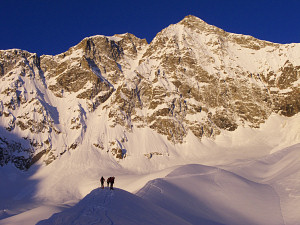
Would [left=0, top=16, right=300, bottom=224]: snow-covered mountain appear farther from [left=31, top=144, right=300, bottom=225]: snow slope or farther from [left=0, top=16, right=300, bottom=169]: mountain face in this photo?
[left=31, top=144, right=300, bottom=225]: snow slope

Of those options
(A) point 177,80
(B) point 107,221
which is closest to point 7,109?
(A) point 177,80

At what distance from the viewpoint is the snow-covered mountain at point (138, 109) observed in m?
96.1

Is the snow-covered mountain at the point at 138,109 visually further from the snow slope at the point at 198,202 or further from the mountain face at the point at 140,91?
the snow slope at the point at 198,202

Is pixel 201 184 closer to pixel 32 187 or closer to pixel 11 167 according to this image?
pixel 32 187

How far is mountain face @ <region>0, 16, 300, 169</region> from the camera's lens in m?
109

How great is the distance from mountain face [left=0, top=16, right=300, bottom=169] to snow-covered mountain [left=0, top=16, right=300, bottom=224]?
1.55 feet

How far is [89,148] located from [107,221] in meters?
93.7

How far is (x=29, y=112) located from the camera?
113062 millimetres

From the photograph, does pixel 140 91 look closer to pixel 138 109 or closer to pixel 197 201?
pixel 138 109

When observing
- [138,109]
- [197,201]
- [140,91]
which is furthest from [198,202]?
[140,91]

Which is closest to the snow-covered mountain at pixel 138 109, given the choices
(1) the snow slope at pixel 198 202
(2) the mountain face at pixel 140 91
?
(2) the mountain face at pixel 140 91

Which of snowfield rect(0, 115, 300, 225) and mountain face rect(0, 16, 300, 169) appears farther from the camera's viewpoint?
mountain face rect(0, 16, 300, 169)

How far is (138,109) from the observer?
122438 millimetres

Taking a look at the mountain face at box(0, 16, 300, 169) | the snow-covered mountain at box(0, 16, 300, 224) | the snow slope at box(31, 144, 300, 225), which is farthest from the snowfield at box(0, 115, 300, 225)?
the mountain face at box(0, 16, 300, 169)
